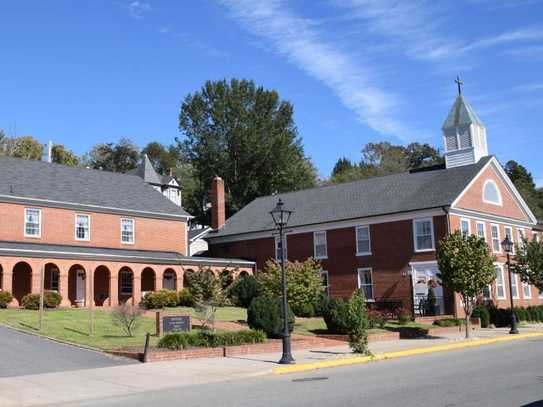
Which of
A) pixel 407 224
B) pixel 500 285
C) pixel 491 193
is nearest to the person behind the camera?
pixel 407 224

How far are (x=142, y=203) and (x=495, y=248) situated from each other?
25.0 m

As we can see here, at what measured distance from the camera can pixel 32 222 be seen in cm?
3984

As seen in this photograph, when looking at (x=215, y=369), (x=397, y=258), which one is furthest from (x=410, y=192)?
(x=215, y=369)

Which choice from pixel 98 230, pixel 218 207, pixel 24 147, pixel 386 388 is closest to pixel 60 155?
pixel 24 147

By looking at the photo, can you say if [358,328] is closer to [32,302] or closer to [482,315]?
[482,315]

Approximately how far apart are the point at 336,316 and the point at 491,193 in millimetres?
22735

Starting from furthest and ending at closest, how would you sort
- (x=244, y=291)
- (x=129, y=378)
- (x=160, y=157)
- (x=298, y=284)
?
(x=160, y=157) → (x=244, y=291) → (x=298, y=284) → (x=129, y=378)

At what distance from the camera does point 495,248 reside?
150ft

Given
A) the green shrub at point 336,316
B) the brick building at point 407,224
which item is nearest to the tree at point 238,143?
the brick building at point 407,224

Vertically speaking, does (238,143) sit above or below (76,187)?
above

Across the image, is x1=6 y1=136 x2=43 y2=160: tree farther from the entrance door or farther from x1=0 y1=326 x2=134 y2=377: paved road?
x1=0 y1=326 x2=134 y2=377: paved road

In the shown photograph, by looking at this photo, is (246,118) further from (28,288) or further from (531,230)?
(28,288)

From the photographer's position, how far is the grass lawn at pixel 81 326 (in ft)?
74.6

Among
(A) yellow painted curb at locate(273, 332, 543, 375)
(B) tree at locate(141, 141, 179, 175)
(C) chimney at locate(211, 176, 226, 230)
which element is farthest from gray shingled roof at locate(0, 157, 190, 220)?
(B) tree at locate(141, 141, 179, 175)
